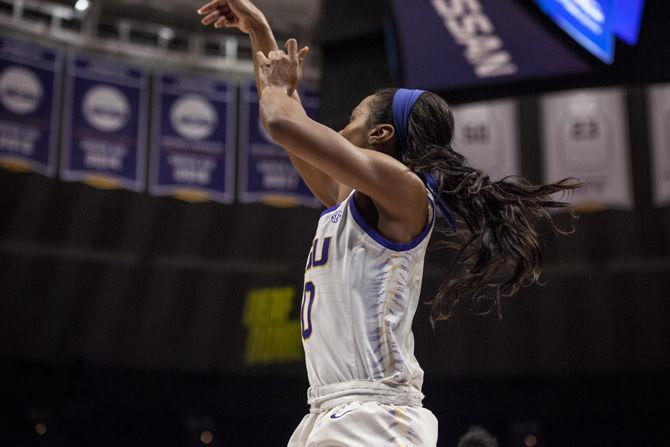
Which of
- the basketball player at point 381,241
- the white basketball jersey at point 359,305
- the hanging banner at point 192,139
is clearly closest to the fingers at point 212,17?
the basketball player at point 381,241

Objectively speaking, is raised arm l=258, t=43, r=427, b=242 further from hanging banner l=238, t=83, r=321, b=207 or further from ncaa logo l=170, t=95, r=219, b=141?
ncaa logo l=170, t=95, r=219, b=141

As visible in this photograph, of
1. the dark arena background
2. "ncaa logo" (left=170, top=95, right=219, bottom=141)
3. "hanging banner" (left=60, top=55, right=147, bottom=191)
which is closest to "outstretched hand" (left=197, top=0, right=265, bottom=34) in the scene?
the dark arena background

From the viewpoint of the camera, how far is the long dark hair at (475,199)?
251 centimetres

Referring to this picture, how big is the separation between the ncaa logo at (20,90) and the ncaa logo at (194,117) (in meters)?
1.83

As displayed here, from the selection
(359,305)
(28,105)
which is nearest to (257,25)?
(359,305)

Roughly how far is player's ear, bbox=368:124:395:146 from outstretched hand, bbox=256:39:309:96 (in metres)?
0.28

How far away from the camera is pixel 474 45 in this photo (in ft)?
23.6

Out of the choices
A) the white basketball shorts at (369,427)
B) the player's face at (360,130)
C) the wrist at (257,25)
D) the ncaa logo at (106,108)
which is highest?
the ncaa logo at (106,108)

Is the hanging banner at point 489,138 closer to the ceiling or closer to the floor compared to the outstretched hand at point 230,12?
closer to the ceiling

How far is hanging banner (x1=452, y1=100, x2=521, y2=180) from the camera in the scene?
1069 cm

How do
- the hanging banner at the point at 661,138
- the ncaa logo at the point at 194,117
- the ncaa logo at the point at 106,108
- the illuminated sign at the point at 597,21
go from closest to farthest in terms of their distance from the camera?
the illuminated sign at the point at 597,21 < the hanging banner at the point at 661,138 < the ncaa logo at the point at 106,108 < the ncaa logo at the point at 194,117

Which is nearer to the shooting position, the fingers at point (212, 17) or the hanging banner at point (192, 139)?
the fingers at point (212, 17)

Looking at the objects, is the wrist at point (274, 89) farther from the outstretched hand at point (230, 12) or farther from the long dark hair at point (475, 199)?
the outstretched hand at point (230, 12)

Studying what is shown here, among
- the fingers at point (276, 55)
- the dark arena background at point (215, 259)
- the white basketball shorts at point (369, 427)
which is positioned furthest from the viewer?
the dark arena background at point (215, 259)
